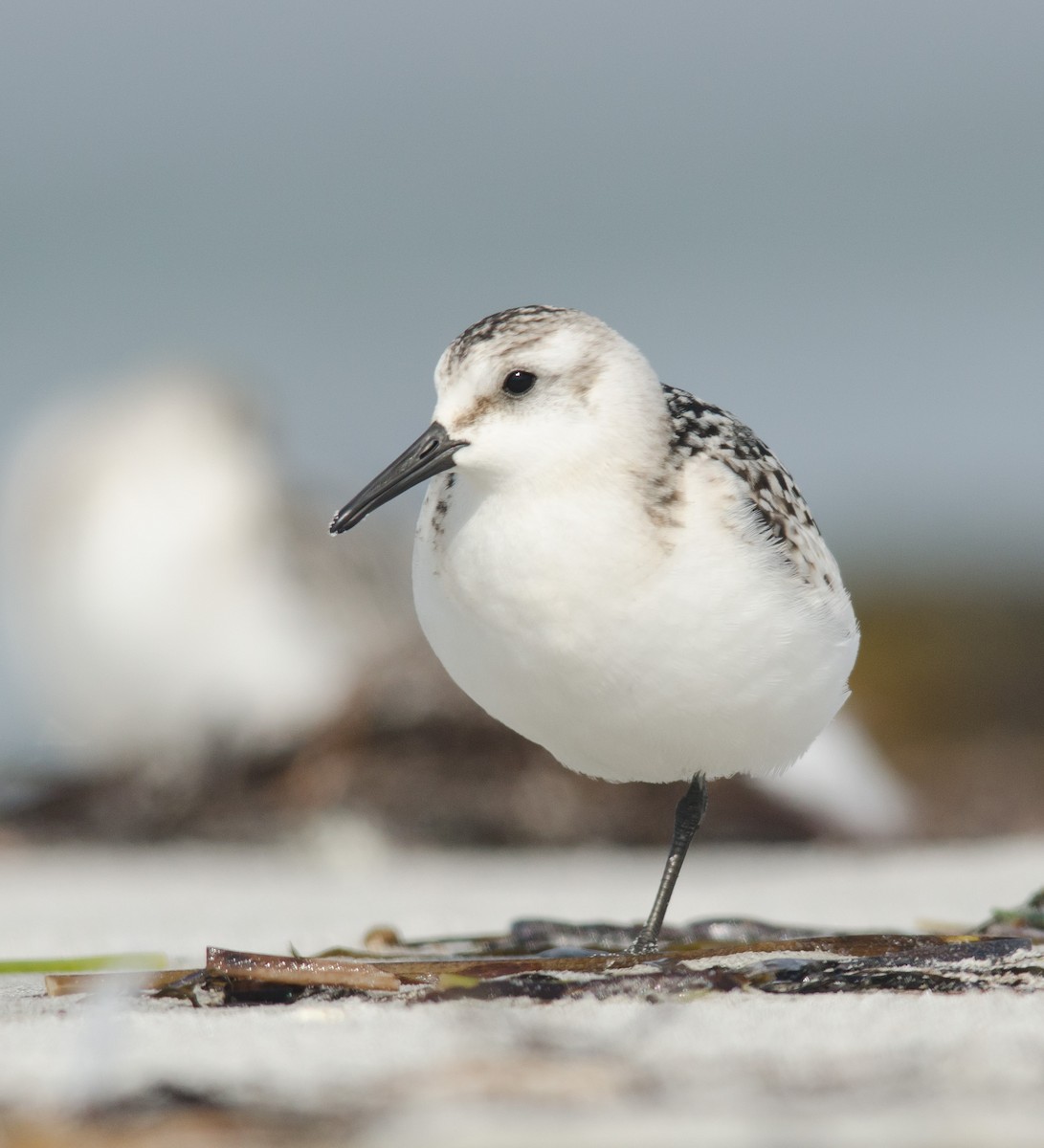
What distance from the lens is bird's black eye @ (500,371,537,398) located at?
3.14m

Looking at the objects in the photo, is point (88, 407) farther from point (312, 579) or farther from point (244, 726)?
point (244, 726)

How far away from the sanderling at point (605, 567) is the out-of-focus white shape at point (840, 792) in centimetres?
252

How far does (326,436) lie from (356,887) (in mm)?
6994

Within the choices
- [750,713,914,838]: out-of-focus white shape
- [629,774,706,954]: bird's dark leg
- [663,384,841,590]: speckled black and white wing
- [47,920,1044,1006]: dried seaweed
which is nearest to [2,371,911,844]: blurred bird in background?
[750,713,914,838]: out-of-focus white shape

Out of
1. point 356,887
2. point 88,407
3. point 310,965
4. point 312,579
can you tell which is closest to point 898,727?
point 312,579

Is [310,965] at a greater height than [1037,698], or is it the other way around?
[1037,698]

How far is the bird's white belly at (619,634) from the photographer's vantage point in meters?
2.93

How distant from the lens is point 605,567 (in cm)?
293

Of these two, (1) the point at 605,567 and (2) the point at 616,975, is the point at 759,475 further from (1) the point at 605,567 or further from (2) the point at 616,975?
(2) the point at 616,975

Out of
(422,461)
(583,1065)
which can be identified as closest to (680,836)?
(422,461)

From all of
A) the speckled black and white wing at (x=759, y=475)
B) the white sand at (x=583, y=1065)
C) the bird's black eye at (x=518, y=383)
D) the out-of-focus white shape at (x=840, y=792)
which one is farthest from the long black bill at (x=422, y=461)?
the out-of-focus white shape at (x=840, y=792)

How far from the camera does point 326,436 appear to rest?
11531mm

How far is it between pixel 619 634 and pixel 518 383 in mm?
561

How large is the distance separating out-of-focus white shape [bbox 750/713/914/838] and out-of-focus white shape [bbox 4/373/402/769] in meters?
2.00
